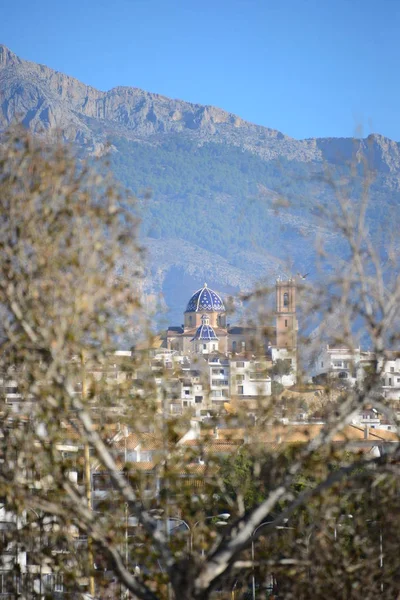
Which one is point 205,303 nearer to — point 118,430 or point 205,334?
point 205,334

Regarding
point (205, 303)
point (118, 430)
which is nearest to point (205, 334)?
point (205, 303)

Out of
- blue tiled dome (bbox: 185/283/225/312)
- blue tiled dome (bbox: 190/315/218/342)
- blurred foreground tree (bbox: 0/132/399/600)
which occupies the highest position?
blue tiled dome (bbox: 185/283/225/312)

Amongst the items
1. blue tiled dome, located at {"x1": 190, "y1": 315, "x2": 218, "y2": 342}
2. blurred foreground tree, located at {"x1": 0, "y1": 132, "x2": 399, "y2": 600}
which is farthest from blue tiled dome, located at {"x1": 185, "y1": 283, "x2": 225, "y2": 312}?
blurred foreground tree, located at {"x1": 0, "y1": 132, "x2": 399, "y2": 600}

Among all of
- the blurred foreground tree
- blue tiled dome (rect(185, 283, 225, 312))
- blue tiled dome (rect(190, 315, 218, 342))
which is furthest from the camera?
blue tiled dome (rect(185, 283, 225, 312))

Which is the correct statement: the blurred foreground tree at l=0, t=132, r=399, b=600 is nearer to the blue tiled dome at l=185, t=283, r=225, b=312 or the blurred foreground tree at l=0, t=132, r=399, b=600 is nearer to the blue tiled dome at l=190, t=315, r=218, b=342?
the blue tiled dome at l=190, t=315, r=218, b=342

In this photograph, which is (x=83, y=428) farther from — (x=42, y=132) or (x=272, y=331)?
(x=42, y=132)

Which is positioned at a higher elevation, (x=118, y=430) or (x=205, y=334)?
(x=205, y=334)

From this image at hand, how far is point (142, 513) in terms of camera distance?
25.8 feet

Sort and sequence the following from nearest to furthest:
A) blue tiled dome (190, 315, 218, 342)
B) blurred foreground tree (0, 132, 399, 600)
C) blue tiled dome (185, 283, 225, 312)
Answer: blurred foreground tree (0, 132, 399, 600), blue tiled dome (190, 315, 218, 342), blue tiled dome (185, 283, 225, 312)

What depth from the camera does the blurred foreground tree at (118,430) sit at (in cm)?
794

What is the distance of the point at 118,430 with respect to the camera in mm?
9109

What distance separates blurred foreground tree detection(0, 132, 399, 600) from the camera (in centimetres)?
794

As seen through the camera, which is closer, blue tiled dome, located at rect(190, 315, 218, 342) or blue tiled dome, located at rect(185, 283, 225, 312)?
blue tiled dome, located at rect(190, 315, 218, 342)

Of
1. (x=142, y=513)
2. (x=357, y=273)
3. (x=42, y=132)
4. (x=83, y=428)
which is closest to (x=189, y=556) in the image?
(x=142, y=513)
